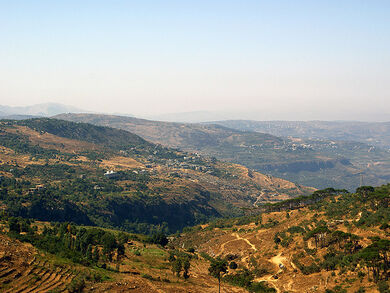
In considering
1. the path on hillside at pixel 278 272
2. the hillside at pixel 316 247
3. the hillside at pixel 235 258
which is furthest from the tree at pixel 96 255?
the path on hillside at pixel 278 272

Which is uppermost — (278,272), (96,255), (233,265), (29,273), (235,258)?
(29,273)

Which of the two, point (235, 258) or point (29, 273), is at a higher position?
point (29, 273)

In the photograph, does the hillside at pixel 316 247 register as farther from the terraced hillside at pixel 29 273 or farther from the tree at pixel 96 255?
the terraced hillside at pixel 29 273

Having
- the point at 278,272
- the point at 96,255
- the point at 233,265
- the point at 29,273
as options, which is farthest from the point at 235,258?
the point at 29,273

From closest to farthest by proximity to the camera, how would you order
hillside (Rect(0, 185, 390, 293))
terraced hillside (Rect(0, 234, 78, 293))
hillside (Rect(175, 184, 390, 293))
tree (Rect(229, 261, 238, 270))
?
terraced hillside (Rect(0, 234, 78, 293)), hillside (Rect(0, 185, 390, 293)), hillside (Rect(175, 184, 390, 293)), tree (Rect(229, 261, 238, 270))

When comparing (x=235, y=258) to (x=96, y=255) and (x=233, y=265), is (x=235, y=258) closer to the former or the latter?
(x=233, y=265)

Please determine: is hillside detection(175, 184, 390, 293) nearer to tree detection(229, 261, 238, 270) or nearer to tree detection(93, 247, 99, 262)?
tree detection(229, 261, 238, 270)

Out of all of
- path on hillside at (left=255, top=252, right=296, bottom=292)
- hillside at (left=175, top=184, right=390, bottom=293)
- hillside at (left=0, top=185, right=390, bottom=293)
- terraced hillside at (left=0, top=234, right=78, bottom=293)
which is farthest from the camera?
path on hillside at (left=255, top=252, right=296, bottom=292)

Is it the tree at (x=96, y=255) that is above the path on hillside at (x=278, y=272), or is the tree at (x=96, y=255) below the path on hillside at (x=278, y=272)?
above

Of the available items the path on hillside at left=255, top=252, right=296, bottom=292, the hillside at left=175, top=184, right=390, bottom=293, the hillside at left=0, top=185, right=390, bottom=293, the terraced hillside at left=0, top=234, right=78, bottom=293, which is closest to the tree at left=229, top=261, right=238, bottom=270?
the hillside at left=0, top=185, right=390, bottom=293

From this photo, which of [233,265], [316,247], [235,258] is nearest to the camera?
[316,247]

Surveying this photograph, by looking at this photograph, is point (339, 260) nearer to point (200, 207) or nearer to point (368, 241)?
point (368, 241)

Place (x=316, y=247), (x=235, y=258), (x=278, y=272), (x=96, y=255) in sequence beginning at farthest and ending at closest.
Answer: (x=235, y=258) < (x=316, y=247) < (x=278, y=272) < (x=96, y=255)

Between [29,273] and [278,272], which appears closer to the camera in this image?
[29,273]
